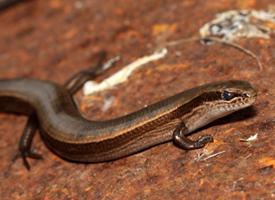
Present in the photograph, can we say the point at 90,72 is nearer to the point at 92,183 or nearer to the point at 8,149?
the point at 8,149

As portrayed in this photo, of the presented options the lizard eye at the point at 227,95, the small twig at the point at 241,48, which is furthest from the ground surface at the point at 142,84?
the lizard eye at the point at 227,95

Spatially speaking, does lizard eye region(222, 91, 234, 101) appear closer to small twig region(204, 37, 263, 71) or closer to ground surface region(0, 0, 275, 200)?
ground surface region(0, 0, 275, 200)

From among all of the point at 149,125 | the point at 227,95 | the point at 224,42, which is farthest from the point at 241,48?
the point at 149,125

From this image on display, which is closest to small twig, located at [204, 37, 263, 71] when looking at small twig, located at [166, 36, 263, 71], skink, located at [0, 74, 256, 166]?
small twig, located at [166, 36, 263, 71]

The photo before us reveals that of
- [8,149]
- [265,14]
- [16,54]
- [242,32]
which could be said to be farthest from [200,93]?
[16,54]

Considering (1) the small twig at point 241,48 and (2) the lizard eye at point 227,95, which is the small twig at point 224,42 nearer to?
(1) the small twig at point 241,48

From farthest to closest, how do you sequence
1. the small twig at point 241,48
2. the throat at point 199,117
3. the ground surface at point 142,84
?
the small twig at point 241,48 → the throat at point 199,117 → the ground surface at point 142,84

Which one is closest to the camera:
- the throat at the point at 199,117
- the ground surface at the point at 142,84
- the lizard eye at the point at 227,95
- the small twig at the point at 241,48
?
the ground surface at the point at 142,84

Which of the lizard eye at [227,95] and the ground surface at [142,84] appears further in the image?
the lizard eye at [227,95]
